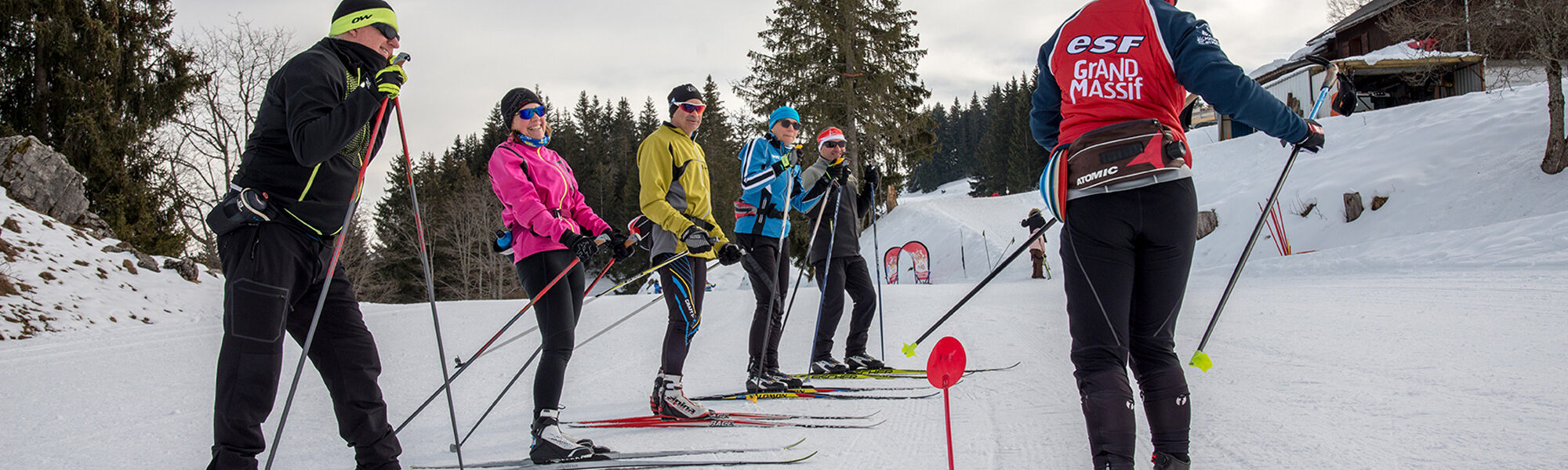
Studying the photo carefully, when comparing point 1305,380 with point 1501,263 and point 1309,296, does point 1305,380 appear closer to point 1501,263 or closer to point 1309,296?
point 1309,296

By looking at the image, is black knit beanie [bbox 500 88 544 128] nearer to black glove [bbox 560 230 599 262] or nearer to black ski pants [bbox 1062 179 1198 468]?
black glove [bbox 560 230 599 262]

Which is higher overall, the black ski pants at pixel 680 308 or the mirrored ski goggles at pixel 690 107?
Result: the mirrored ski goggles at pixel 690 107

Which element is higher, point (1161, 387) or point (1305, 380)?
point (1161, 387)

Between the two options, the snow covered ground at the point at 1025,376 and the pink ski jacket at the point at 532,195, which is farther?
the pink ski jacket at the point at 532,195

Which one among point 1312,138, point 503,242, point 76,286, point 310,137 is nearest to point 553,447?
point 503,242

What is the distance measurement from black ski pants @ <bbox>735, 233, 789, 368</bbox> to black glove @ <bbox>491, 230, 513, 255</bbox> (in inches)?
56.5

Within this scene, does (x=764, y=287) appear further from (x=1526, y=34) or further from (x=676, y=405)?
(x=1526, y=34)

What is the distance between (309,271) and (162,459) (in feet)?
5.95

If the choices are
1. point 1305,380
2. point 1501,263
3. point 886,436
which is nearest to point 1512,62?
point 1501,263

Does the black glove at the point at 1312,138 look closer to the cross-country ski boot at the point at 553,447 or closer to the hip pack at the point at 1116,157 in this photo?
the hip pack at the point at 1116,157

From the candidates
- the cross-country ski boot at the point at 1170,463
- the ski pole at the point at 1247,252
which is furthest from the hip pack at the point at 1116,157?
the cross-country ski boot at the point at 1170,463

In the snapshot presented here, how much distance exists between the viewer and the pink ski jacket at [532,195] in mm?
3570

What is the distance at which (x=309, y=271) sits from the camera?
8.34ft

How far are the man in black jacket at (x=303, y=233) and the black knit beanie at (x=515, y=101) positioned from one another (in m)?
1.00
